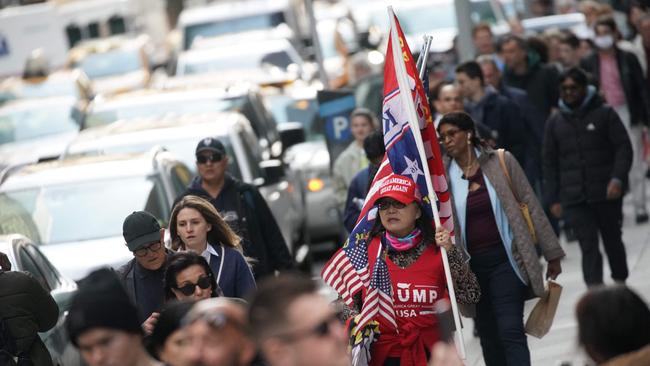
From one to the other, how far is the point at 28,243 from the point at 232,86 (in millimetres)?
7395

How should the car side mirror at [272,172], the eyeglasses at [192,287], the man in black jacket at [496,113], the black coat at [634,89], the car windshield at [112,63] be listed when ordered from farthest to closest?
the car windshield at [112,63], the black coat at [634,89], the car side mirror at [272,172], the man in black jacket at [496,113], the eyeglasses at [192,287]

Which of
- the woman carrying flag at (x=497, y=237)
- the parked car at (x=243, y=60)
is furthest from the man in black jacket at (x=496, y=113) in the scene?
the parked car at (x=243, y=60)

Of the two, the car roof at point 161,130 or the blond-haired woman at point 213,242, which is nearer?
the blond-haired woman at point 213,242

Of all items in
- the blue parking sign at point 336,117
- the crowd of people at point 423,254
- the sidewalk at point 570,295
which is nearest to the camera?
the crowd of people at point 423,254

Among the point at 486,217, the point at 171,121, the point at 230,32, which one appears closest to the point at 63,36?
the point at 230,32

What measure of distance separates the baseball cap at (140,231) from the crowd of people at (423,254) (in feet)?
0.04

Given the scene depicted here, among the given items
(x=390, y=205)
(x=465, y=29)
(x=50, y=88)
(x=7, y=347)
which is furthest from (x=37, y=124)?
(x=390, y=205)

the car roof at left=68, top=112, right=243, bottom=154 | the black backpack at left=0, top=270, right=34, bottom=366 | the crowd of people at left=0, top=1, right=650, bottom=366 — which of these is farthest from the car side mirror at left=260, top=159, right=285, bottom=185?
the black backpack at left=0, top=270, right=34, bottom=366

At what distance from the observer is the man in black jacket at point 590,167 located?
1162 centimetres

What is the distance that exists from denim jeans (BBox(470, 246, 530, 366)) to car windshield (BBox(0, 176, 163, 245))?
3572 millimetres

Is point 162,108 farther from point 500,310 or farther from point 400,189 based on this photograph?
point 400,189

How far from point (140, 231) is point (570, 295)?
5.26 m

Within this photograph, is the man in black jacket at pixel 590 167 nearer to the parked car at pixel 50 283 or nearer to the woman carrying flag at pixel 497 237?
the woman carrying flag at pixel 497 237

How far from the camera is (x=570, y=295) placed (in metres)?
12.8
